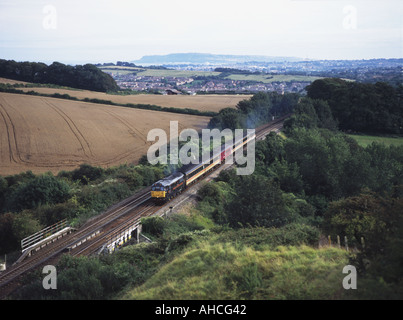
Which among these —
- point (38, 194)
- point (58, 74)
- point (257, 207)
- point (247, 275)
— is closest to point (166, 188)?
point (257, 207)

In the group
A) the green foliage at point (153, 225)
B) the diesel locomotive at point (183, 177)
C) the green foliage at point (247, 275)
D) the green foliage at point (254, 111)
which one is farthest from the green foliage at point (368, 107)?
the green foliage at point (247, 275)

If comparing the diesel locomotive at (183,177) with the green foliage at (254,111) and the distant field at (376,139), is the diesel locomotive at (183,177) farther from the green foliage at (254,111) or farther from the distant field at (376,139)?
the distant field at (376,139)

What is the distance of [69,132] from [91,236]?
97.5ft

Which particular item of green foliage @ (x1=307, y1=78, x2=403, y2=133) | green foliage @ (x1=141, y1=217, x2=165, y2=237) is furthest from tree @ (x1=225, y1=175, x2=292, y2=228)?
green foliage @ (x1=307, y1=78, x2=403, y2=133)

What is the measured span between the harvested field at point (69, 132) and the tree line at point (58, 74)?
3310cm

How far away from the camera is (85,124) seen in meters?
52.1

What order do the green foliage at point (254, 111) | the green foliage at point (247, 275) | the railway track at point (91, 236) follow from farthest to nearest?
the green foliage at point (254, 111), the railway track at point (91, 236), the green foliage at point (247, 275)

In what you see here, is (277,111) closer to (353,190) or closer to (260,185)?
(353,190)

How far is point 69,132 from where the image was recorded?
47.7m

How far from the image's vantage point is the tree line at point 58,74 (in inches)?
3625

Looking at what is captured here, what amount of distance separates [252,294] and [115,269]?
20.8 ft

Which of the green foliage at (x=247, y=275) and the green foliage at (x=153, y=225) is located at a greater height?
the green foliage at (x=247, y=275)

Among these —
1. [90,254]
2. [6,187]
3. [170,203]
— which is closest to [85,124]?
[6,187]

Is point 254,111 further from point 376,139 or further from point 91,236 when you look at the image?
point 91,236
